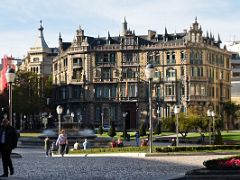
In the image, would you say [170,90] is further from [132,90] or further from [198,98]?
[132,90]

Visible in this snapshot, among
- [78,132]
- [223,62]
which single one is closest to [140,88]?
[223,62]

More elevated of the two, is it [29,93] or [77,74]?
[77,74]

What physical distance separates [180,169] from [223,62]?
103549 mm

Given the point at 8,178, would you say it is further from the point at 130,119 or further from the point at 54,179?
the point at 130,119

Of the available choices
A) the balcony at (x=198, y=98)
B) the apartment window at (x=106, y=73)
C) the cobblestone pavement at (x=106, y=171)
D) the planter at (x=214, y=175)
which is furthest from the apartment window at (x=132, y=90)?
the planter at (x=214, y=175)

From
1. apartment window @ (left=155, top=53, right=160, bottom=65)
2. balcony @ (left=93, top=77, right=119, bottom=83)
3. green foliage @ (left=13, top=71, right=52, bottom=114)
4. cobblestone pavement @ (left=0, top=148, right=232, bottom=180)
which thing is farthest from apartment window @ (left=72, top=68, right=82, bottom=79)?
cobblestone pavement @ (left=0, top=148, right=232, bottom=180)

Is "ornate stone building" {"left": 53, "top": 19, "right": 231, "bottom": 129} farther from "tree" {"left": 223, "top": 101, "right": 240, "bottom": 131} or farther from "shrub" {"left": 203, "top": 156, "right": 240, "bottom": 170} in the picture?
"shrub" {"left": 203, "top": 156, "right": 240, "bottom": 170}

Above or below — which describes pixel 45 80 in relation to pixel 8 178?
above

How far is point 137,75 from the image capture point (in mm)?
116938

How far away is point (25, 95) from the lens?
113 metres

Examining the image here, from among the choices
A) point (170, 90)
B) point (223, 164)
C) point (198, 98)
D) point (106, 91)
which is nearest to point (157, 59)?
point (170, 90)

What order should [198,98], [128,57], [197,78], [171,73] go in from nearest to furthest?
1. [198,98]
2. [197,78]
3. [171,73]
4. [128,57]

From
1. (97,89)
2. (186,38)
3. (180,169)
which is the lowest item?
(180,169)

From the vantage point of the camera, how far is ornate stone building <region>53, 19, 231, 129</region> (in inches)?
4491
